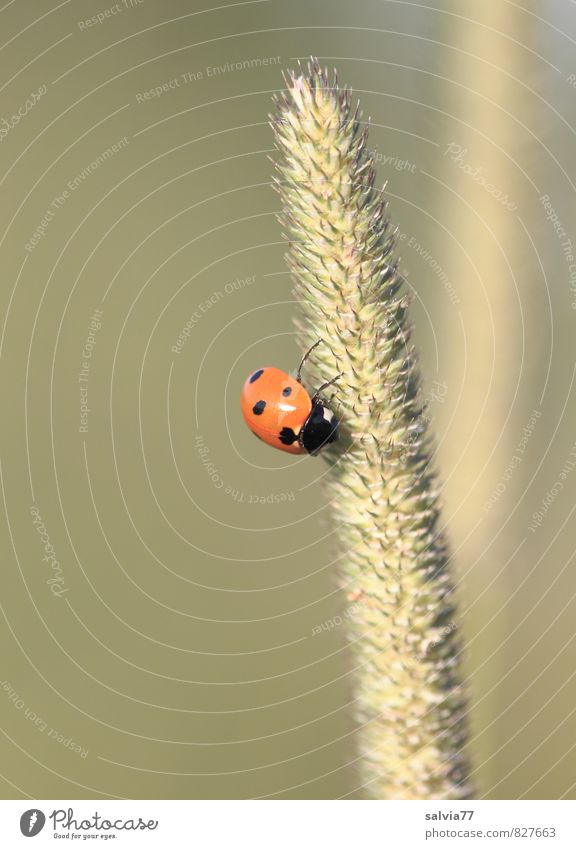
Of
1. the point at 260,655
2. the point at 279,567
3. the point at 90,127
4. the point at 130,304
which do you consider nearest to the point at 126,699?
the point at 260,655

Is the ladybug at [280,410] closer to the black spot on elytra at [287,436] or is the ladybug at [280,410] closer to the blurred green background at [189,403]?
the black spot on elytra at [287,436]

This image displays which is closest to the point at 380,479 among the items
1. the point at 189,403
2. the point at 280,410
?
the point at 280,410

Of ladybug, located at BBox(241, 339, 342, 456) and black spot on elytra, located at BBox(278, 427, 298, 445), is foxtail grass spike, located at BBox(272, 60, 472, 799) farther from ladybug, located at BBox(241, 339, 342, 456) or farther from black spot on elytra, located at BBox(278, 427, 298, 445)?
black spot on elytra, located at BBox(278, 427, 298, 445)

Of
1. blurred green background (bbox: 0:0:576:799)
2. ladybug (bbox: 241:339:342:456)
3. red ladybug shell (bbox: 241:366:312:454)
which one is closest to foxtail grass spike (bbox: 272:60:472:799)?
ladybug (bbox: 241:339:342:456)

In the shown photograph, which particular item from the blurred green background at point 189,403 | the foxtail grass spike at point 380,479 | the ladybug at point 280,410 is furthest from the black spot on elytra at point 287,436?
the foxtail grass spike at point 380,479

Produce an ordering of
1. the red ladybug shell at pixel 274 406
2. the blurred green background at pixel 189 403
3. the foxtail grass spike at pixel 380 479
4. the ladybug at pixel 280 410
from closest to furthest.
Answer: the foxtail grass spike at pixel 380 479
the ladybug at pixel 280 410
the red ladybug shell at pixel 274 406
the blurred green background at pixel 189 403

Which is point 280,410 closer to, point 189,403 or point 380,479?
point 380,479

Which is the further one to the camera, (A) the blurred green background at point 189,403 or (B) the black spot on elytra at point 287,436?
(A) the blurred green background at point 189,403
